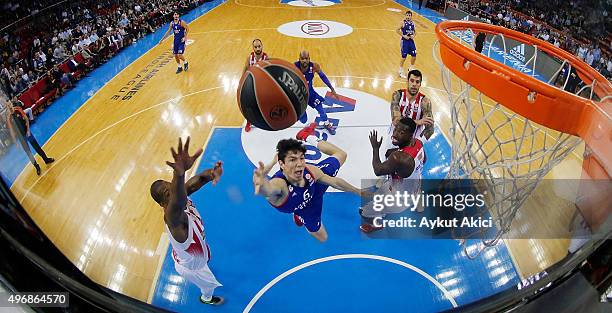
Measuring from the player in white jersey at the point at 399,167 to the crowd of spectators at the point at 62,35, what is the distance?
5554mm

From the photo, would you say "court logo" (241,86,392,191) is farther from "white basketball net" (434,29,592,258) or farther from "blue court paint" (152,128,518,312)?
"white basketball net" (434,29,592,258)

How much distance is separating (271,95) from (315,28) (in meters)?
10.5

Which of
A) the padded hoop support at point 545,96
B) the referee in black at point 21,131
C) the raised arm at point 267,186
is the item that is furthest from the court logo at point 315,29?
the raised arm at point 267,186

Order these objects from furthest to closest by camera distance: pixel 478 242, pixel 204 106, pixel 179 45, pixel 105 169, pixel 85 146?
1. pixel 179 45
2. pixel 204 106
3. pixel 85 146
4. pixel 105 169
5. pixel 478 242

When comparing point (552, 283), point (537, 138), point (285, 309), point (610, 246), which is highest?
point (610, 246)

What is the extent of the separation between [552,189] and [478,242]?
1.65 meters

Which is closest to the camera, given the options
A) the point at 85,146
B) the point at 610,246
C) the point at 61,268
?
the point at 610,246

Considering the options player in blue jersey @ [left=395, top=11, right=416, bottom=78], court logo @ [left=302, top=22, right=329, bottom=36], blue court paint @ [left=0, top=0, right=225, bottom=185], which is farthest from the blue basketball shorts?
blue court paint @ [left=0, top=0, right=225, bottom=185]

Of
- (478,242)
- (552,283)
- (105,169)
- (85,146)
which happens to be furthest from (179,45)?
(552,283)

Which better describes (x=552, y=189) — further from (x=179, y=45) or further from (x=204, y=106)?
(x=179, y=45)

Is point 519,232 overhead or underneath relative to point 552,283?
underneath

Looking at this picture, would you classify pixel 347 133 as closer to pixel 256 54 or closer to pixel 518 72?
pixel 256 54

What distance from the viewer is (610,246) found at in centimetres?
211

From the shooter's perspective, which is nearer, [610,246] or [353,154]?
[610,246]
